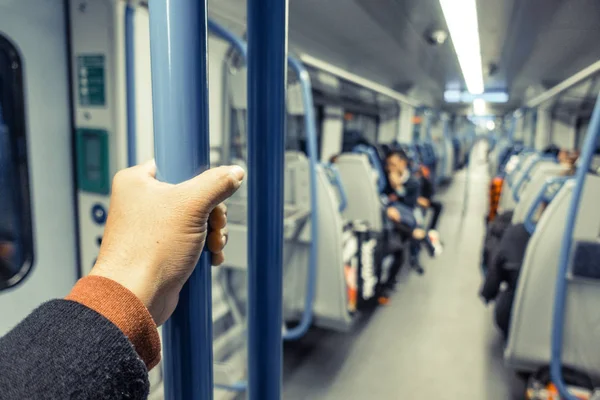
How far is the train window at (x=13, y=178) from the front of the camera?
1512mm

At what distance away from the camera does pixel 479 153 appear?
70.1ft

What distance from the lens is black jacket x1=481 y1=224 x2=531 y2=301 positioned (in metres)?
2.68

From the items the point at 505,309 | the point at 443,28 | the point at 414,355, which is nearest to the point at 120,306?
the point at 443,28

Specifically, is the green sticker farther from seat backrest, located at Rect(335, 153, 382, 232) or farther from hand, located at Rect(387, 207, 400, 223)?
hand, located at Rect(387, 207, 400, 223)

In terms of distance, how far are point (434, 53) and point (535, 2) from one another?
1.55 m

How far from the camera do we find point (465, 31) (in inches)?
81.4

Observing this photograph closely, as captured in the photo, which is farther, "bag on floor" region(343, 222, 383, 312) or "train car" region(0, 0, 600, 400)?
"bag on floor" region(343, 222, 383, 312)

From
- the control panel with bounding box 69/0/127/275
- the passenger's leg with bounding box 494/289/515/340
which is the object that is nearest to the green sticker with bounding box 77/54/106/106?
the control panel with bounding box 69/0/127/275

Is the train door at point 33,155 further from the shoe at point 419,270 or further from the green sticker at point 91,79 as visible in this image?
the shoe at point 419,270

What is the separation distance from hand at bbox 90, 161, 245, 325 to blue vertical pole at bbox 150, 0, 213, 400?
4 cm

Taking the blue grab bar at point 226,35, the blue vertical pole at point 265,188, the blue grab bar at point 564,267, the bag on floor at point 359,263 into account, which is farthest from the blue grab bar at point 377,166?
the blue vertical pole at point 265,188

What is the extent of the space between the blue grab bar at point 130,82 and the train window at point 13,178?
→ 343 mm

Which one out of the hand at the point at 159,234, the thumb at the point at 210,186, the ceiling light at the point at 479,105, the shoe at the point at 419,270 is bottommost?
the shoe at the point at 419,270

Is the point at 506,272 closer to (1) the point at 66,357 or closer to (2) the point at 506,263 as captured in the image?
(2) the point at 506,263
